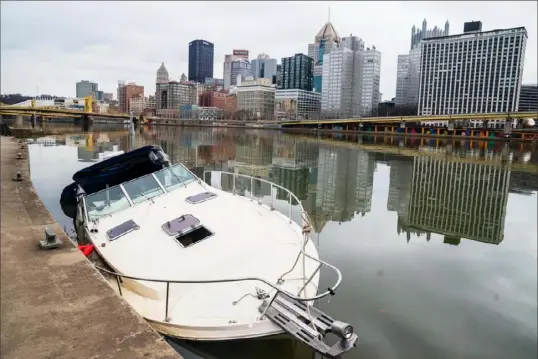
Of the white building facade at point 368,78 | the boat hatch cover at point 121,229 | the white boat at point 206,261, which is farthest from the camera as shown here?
the white building facade at point 368,78

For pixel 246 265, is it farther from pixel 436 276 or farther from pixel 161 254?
pixel 436 276

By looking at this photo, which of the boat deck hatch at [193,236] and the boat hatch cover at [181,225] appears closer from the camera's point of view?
the boat deck hatch at [193,236]

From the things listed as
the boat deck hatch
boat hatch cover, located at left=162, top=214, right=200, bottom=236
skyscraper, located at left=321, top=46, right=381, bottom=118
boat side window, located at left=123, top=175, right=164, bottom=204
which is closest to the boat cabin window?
boat side window, located at left=123, top=175, right=164, bottom=204

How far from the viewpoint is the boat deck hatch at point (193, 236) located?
7266 mm

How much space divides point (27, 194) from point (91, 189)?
1.63m

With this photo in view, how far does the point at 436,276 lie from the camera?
29.0ft

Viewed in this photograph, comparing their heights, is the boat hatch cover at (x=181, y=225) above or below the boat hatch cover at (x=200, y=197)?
below

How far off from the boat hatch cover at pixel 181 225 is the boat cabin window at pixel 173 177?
1.64m

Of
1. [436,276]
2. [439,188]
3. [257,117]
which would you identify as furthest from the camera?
[257,117]

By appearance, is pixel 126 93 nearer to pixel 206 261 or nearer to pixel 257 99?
pixel 257 99

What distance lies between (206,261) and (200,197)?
246 centimetres

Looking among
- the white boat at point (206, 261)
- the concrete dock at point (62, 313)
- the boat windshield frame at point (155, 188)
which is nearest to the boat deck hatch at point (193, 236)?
the white boat at point (206, 261)

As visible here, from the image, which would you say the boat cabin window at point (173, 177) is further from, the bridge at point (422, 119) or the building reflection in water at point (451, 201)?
the bridge at point (422, 119)

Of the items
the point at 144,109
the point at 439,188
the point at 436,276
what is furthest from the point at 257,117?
the point at 436,276
